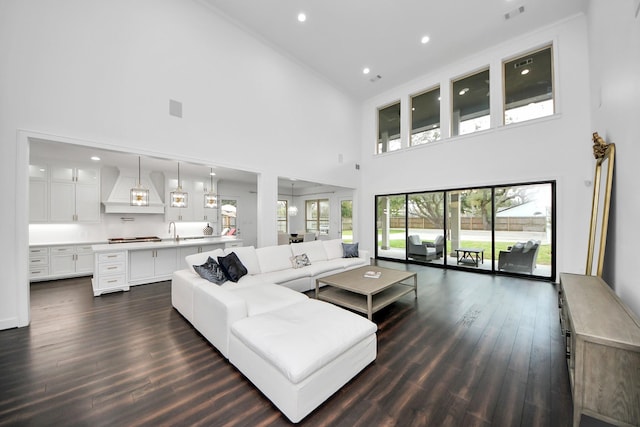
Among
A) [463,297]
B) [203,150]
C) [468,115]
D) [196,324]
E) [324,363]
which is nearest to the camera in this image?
[324,363]

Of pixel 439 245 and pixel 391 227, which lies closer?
pixel 439 245

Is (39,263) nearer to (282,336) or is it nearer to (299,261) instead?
(299,261)

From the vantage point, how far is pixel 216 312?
2.46 m

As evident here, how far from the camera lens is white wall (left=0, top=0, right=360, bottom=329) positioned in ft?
9.86

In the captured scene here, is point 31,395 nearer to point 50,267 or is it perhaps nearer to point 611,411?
point 611,411

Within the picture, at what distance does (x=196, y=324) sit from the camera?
2.91m

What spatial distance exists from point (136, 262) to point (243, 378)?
13.5ft

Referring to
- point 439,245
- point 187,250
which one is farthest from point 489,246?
point 187,250

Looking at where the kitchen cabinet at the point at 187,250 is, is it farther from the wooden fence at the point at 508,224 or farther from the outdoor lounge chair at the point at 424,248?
the wooden fence at the point at 508,224

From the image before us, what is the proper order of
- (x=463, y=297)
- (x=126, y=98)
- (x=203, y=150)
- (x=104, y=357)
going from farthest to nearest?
(x=203, y=150)
(x=463, y=297)
(x=126, y=98)
(x=104, y=357)

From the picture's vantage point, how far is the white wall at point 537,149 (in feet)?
15.6

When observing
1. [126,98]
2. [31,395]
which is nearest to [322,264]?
[31,395]

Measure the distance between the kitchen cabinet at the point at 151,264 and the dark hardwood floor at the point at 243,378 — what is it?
1.24 metres

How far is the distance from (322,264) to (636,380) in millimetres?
3940
